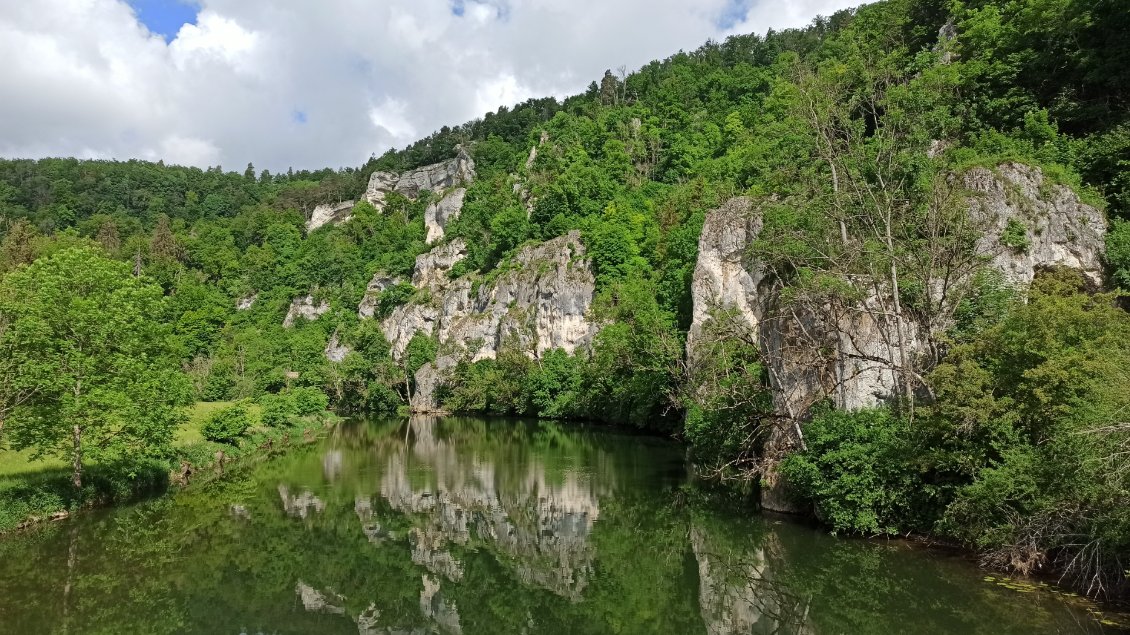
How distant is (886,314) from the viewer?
64.6ft

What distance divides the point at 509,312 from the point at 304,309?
145 ft

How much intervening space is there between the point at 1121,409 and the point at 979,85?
31269 millimetres

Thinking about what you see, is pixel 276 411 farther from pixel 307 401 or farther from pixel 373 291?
pixel 373 291

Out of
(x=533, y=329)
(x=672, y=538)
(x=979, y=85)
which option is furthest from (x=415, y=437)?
(x=979, y=85)

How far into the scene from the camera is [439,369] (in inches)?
2916

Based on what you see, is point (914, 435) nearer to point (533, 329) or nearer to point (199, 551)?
point (199, 551)

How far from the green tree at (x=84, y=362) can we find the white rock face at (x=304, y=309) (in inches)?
2918

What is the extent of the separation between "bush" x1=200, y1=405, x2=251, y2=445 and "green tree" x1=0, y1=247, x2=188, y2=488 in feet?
41.2

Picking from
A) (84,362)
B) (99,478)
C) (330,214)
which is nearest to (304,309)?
(330,214)

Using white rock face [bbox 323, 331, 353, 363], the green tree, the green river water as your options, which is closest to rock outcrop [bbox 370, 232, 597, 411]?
white rock face [bbox 323, 331, 353, 363]

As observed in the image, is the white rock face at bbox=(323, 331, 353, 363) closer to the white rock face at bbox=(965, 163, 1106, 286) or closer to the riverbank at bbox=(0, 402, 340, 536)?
the riverbank at bbox=(0, 402, 340, 536)

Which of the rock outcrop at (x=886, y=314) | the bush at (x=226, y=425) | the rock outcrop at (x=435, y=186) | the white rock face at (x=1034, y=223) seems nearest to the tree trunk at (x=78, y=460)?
the bush at (x=226, y=425)

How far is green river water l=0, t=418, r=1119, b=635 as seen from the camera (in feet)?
45.9

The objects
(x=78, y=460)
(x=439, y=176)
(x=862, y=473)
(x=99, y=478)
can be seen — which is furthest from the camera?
(x=439, y=176)
